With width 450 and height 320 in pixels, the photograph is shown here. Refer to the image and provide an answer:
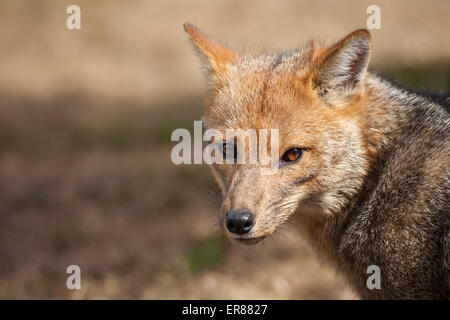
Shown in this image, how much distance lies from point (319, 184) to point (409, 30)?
1308cm

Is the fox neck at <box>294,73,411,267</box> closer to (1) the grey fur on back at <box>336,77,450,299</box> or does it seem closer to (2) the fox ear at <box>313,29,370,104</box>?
(1) the grey fur on back at <box>336,77,450,299</box>

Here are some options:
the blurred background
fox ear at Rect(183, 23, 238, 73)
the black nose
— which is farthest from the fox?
the blurred background

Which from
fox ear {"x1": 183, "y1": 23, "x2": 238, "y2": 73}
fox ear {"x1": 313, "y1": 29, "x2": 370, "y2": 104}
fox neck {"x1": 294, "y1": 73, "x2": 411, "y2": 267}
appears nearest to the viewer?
fox ear {"x1": 313, "y1": 29, "x2": 370, "y2": 104}

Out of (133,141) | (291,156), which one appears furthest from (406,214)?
(133,141)

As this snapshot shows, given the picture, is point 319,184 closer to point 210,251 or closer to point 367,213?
point 367,213

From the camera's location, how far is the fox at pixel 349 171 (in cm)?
439

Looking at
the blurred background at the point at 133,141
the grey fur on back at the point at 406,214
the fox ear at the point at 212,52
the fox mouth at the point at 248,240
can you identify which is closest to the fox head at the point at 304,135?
the fox mouth at the point at 248,240

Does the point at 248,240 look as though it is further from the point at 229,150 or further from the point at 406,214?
the point at 406,214

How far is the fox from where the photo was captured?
439 centimetres

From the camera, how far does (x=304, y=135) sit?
4.80m

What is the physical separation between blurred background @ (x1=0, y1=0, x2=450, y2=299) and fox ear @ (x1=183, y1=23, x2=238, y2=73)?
958 millimetres

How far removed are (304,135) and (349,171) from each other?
1.77 ft

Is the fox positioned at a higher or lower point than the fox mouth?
higher

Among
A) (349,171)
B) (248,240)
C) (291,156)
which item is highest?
(291,156)
